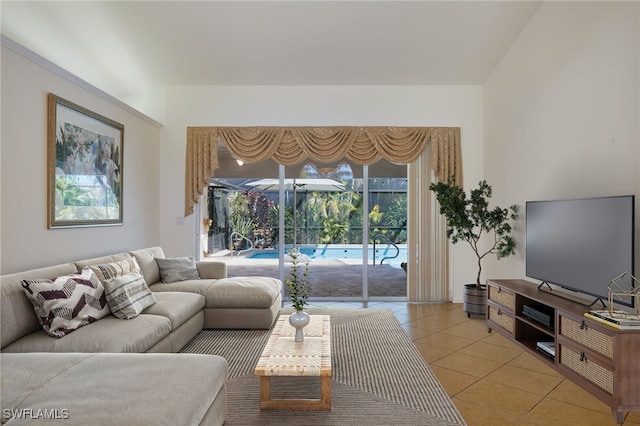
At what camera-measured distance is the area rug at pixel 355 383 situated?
7.06 ft

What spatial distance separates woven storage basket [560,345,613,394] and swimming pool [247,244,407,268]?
114 inches

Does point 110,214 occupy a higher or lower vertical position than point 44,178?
lower

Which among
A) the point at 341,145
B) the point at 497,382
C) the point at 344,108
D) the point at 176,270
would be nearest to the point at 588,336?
the point at 497,382

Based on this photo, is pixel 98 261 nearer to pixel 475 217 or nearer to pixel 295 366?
pixel 295 366

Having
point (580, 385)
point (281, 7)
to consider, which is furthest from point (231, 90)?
Result: point (580, 385)

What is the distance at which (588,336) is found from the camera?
238 cm

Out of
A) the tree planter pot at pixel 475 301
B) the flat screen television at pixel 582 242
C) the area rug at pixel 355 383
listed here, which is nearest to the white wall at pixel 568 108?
the flat screen television at pixel 582 242

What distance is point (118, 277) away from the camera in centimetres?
296

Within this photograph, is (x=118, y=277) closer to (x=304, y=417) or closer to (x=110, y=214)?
(x=110, y=214)

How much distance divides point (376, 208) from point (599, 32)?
3.21 metres

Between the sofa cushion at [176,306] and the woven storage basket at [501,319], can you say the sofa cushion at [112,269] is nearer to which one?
the sofa cushion at [176,306]

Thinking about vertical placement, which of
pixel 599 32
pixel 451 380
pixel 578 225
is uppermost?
pixel 599 32

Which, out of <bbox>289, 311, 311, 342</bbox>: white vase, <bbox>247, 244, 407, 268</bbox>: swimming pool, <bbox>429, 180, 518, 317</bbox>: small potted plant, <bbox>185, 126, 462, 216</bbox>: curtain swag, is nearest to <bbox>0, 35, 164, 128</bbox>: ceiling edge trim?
<bbox>185, 126, 462, 216</bbox>: curtain swag

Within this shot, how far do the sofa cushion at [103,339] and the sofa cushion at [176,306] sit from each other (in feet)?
0.73
